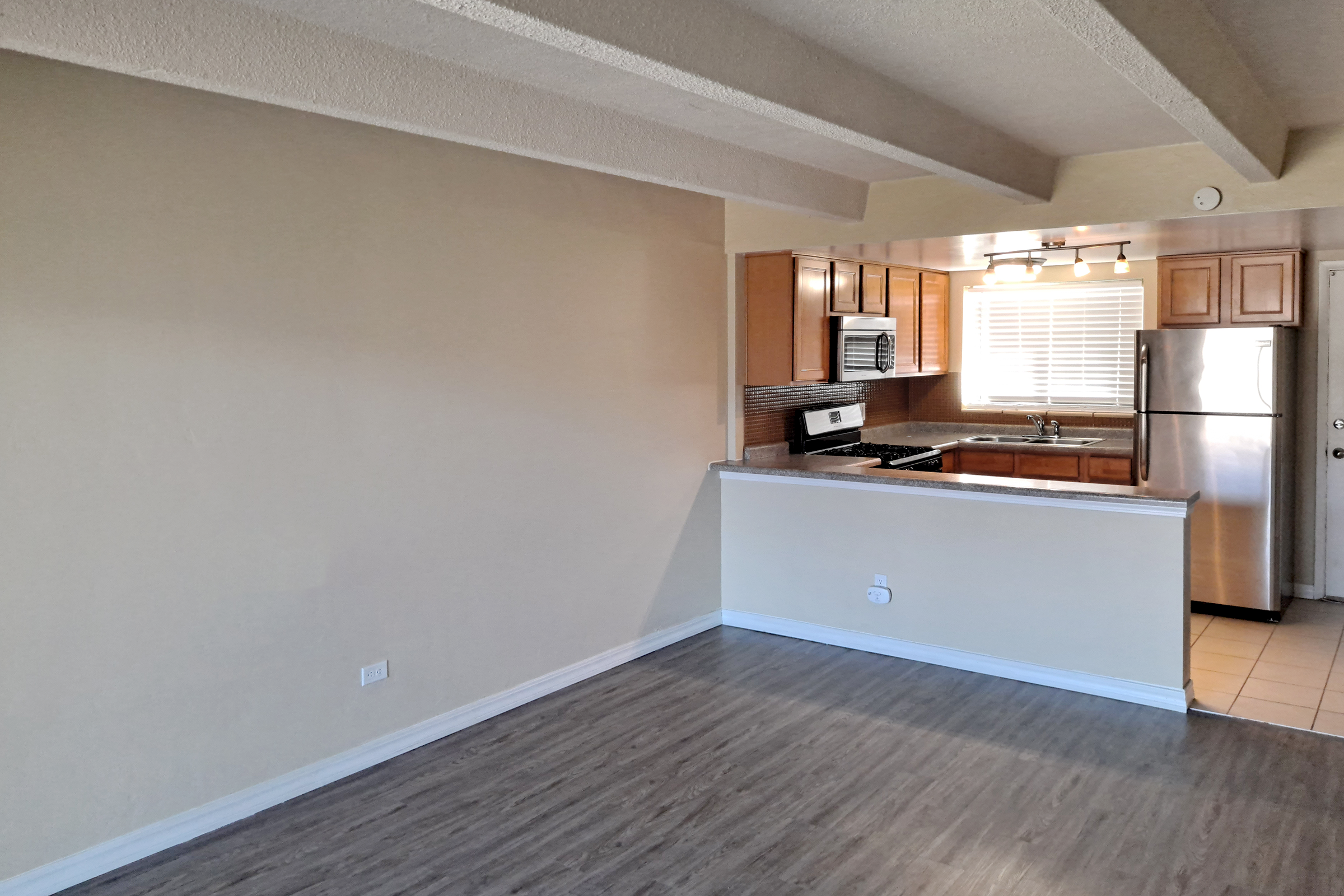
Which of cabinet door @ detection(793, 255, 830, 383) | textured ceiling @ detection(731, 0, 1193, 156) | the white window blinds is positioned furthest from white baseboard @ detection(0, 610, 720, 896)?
the white window blinds

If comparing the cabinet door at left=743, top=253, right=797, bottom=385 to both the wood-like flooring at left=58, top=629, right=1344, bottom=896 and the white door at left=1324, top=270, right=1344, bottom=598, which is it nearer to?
the wood-like flooring at left=58, top=629, right=1344, bottom=896

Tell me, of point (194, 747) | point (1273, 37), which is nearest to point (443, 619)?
point (194, 747)

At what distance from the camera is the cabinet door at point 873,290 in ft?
19.5

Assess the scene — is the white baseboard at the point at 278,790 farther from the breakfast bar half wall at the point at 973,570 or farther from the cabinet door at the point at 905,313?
the cabinet door at the point at 905,313

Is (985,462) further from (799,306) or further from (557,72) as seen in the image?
(557,72)

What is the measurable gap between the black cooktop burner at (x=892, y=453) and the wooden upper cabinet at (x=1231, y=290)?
1568 mm

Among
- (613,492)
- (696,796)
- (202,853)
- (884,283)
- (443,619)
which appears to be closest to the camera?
(202,853)

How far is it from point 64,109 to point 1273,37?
3306 mm

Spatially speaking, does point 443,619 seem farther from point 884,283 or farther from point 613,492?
point 884,283

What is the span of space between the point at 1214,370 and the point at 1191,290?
507 mm

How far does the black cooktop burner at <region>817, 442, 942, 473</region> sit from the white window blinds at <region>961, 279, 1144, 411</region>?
3.52ft

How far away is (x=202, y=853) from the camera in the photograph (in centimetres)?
299

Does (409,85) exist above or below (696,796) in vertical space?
above

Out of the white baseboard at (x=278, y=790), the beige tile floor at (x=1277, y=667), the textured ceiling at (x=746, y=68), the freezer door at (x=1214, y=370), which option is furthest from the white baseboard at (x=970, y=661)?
the textured ceiling at (x=746, y=68)
